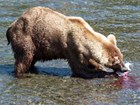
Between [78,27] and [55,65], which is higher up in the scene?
[78,27]

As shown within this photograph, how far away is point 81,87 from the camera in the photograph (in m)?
11.5

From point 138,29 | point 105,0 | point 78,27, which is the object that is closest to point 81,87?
point 78,27

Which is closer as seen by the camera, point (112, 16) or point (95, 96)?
point (95, 96)

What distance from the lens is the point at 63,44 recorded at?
12164 millimetres

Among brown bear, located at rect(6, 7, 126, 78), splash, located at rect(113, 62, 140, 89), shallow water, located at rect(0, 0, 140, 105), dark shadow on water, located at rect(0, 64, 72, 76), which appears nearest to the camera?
shallow water, located at rect(0, 0, 140, 105)

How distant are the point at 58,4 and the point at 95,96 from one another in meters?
9.53

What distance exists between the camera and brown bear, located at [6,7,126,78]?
1209 cm

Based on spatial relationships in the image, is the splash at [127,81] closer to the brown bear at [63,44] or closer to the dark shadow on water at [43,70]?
the brown bear at [63,44]

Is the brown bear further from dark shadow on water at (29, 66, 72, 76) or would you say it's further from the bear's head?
dark shadow on water at (29, 66, 72, 76)

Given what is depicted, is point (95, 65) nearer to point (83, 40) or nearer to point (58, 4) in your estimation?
point (83, 40)

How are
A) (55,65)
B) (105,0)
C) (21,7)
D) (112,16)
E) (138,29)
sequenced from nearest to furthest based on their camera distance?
(55,65) < (138,29) < (112,16) < (21,7) < (105,0)

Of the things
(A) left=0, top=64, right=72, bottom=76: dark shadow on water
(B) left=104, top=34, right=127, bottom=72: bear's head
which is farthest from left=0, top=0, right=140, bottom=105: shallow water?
(B) left=104, top=34, right=127, bottom=72: bear's head

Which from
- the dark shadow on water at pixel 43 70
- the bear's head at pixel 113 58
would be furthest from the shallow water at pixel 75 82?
the bear's head at pixel 113 58

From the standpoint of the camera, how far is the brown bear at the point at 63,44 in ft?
39.7
